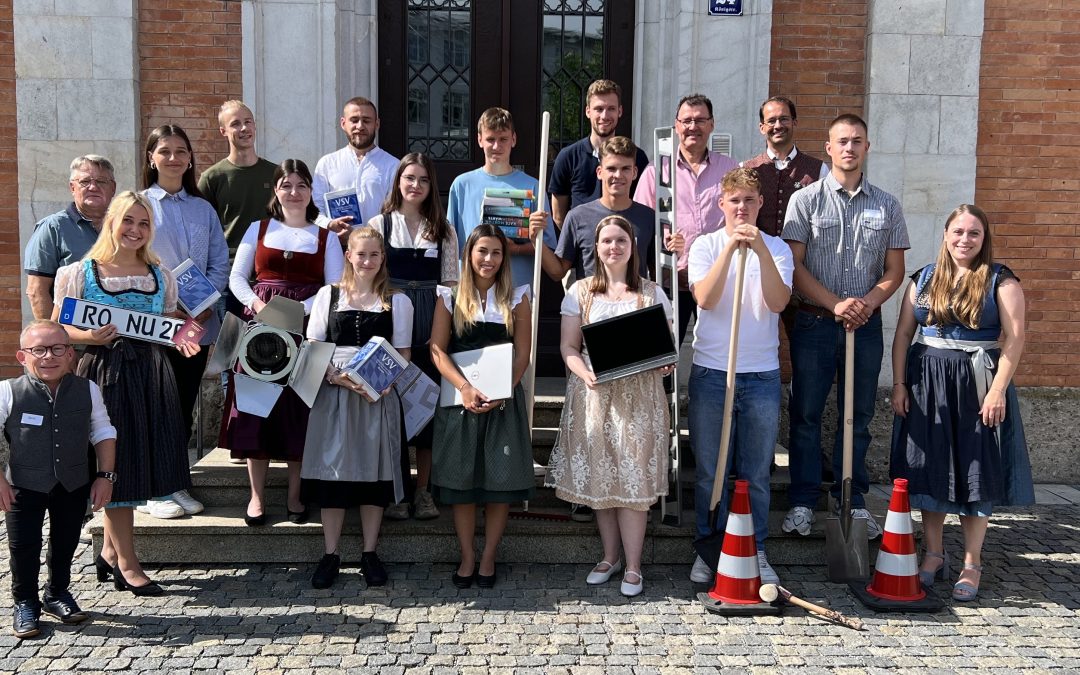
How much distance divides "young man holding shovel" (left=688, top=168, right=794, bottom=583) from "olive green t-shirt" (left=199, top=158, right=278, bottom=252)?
99.1 inches

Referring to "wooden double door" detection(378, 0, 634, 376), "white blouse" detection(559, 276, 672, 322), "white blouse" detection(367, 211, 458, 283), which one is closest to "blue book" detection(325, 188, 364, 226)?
"white blouse" detection(367, 211, 458, 283)

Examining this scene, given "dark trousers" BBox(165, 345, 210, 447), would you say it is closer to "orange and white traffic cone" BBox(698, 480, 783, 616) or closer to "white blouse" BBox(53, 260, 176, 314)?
"white blouse" BBox(53, 260, 176, 314)

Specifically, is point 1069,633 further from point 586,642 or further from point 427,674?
point 427,674

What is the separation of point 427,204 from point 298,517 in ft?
5.76

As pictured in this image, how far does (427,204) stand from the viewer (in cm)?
501

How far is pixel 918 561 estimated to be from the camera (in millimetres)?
4969

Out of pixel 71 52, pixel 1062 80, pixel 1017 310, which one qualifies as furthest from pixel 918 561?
pixel 71 52

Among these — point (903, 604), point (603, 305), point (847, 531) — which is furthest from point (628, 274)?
point (903, 604)

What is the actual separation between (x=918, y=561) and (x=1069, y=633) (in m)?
0.84

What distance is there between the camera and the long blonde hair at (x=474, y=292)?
183 inches

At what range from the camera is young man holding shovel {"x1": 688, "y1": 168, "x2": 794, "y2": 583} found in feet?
15.0

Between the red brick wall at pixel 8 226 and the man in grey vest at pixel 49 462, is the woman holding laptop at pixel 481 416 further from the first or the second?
the red brick wall at pixel 8 226

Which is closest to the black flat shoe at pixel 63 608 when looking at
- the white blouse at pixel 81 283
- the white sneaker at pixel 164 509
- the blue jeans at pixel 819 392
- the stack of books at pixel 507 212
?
the white sneaker at pixel 164 509

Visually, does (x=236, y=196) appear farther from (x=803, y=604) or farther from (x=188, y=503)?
(x=803, y=604)
